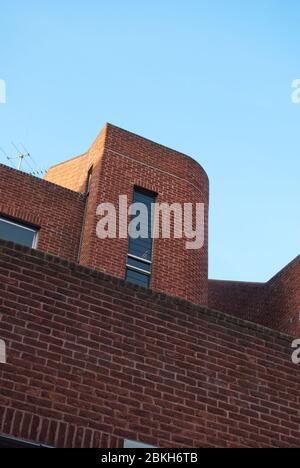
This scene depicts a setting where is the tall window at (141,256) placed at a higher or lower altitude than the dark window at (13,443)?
higher

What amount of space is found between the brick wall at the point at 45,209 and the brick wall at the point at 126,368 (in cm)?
708

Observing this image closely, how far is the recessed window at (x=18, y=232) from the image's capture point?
44.8 feet

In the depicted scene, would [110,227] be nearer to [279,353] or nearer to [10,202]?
[10,202]

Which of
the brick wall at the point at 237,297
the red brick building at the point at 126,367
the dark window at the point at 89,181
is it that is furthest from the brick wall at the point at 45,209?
the red brick building at the point at 126,367

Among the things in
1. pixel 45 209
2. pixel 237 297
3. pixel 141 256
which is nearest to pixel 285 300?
pixel 237 297

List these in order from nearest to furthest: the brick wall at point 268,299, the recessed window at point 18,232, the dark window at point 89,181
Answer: the recessed window at point 18,232
the dark window at point 89,181
the brick wall at point 268,299

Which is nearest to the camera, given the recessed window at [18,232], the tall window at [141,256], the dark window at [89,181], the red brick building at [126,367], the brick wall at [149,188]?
the red brick building at [126,367]

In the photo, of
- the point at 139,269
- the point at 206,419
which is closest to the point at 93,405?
the point at 206,419

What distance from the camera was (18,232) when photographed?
544 inches

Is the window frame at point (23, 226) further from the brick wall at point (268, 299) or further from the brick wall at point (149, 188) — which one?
the brick wall at point (268, 299)

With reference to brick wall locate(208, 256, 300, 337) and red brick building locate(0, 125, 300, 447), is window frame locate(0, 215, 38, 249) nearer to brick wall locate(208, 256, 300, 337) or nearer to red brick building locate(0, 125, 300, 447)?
brick wall locate(208, 256, 300, 337)

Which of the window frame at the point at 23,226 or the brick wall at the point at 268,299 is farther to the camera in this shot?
the brick wall at the point at 268,299

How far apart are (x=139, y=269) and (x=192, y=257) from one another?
4.36ft

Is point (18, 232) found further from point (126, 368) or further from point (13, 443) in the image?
point (13, 443)
